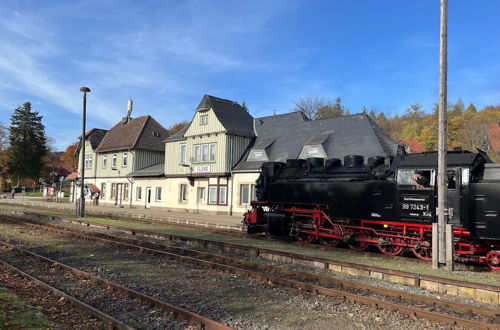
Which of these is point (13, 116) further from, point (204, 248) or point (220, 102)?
point (204, 248)

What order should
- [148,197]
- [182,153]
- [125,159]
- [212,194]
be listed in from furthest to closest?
[125,159], [148,197], [182,153], [212,194]

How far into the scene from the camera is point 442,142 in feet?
33.2

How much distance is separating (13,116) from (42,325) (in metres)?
72.4

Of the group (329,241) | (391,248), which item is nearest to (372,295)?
(391,248)

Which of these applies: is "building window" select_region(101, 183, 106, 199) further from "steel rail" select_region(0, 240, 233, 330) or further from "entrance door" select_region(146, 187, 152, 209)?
"steel rail" select_region(0, 240, 233, 330)

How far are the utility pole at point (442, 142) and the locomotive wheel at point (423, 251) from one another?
46.1 inches

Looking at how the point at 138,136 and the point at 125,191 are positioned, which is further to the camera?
the point at 138,136

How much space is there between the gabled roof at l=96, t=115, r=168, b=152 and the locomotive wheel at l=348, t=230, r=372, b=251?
27.4 metres

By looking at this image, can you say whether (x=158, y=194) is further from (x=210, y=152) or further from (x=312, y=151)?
(x=312, y=151)

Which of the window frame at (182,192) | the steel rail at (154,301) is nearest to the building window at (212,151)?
the window frame at (182,192)

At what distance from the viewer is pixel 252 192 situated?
2594 cm

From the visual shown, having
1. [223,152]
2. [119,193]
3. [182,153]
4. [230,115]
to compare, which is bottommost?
[119,193]

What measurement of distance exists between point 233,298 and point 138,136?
1256 inches

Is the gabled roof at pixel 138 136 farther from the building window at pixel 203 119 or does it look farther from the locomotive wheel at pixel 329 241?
the locomotive wheel at pixel 329 241
